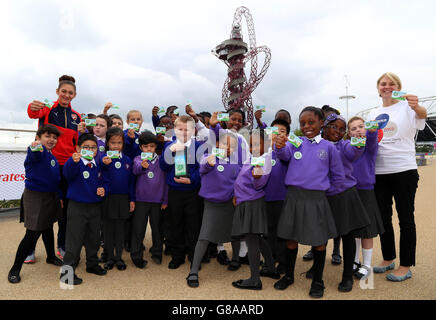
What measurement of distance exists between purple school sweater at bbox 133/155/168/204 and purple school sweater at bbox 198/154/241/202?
76 centimetres

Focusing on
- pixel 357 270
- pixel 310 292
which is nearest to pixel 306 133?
pixel 310 292

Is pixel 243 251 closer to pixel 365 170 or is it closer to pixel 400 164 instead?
pixel 365 170

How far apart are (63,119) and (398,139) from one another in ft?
13.5

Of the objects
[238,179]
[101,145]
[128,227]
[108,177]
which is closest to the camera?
[238,179]

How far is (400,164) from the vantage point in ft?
10.4

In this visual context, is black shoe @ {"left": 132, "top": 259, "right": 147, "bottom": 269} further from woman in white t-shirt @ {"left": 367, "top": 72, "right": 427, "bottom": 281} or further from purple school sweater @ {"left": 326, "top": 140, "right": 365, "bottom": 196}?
woman in white t-shirt @ {"left": 367, "top": 72, "right": 427, "bottom": 281}

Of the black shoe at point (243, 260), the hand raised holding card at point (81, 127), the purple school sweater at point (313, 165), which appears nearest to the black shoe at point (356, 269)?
the purple school sweater at point (313, 165)

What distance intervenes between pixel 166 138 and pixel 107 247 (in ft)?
5.29

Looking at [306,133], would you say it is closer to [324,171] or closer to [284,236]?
[324,171]

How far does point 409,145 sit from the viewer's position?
3.17 metres

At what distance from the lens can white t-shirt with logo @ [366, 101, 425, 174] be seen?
3.16 m

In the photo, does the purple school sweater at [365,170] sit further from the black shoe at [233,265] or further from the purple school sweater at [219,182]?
the black shoe at [233,265]

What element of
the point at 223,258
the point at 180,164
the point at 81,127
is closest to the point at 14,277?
the point at 81,127

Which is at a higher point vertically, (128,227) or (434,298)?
(128,227)
